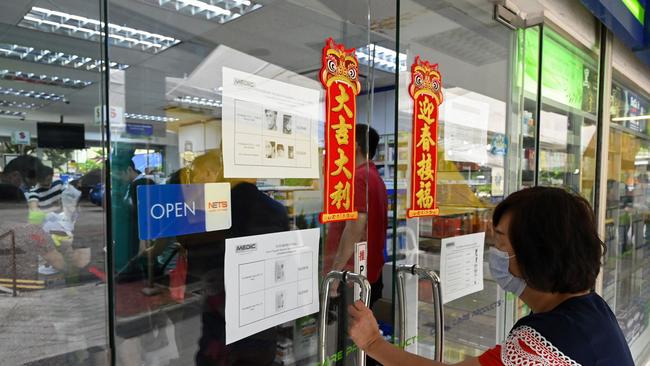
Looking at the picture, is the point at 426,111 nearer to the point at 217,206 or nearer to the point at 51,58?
the point at 217,206

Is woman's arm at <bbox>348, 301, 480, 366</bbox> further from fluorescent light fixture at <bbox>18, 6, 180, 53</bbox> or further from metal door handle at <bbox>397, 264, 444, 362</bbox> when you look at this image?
fluorescent light fixture at <bbox>18, 6, 180, 53</bbox>

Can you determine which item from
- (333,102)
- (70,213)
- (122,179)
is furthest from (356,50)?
(70,213)

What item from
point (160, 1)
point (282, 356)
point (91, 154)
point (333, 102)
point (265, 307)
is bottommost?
point (282, 356)

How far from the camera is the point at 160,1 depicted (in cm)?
87

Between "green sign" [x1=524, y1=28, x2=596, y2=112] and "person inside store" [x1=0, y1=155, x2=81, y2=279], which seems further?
"green sign" [x1=524, y1=28, x2=596, y2=112]

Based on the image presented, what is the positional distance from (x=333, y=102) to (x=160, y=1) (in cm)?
51

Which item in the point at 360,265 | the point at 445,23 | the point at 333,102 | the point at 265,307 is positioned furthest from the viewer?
the point at 445,23

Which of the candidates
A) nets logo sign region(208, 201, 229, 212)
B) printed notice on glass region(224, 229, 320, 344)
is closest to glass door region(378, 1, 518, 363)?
printed notice on glass region(224, 229, 320, 344)

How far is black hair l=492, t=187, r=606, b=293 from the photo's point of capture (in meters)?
1.06

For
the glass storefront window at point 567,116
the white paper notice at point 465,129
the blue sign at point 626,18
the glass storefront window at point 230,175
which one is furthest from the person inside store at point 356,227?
the blue sign at point 626,18

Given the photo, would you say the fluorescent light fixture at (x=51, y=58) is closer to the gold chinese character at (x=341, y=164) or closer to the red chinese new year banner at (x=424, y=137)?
the gold chinese character at (x=341, y=164)

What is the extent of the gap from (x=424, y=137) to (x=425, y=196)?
22 cm

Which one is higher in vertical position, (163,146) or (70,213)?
(163,146)

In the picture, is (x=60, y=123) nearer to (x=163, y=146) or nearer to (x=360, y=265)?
(x=163, y=146)
